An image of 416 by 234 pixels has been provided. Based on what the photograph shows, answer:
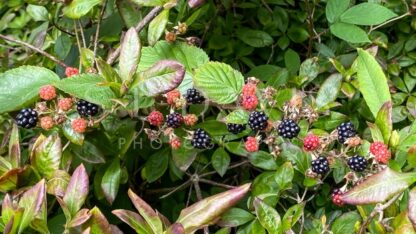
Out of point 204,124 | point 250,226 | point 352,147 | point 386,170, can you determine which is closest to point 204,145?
point 204,124

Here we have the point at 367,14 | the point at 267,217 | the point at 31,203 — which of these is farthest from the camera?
the point at 367,14

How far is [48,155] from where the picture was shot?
115 cm

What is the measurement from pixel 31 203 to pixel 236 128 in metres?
0.48

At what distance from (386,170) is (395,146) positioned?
0.17m

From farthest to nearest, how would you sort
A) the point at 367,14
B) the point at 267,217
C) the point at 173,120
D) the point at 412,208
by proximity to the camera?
1. the point at 367,14
2. the point at 173,120
3. the point at 267,217
4. the point at 412,208

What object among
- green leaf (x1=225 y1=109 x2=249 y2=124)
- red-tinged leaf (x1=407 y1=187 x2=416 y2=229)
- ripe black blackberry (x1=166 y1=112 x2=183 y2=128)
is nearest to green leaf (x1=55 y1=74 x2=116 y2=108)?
ripe black blackberry (x1=166 y1=112 x2=183 y2=128)

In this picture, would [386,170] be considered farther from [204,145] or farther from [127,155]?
[127,155]

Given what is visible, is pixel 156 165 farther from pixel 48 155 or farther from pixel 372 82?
pixel 372 82

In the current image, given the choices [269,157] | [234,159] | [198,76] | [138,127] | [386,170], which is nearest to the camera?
[386,170]

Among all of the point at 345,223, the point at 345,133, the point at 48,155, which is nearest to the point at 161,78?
the point at 48,155

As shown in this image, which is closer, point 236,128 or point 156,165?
point 236,128

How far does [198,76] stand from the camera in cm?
125

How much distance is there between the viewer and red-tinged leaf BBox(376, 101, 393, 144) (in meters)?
1.11

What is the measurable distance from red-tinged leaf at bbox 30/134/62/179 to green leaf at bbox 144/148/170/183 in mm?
Result: 349
